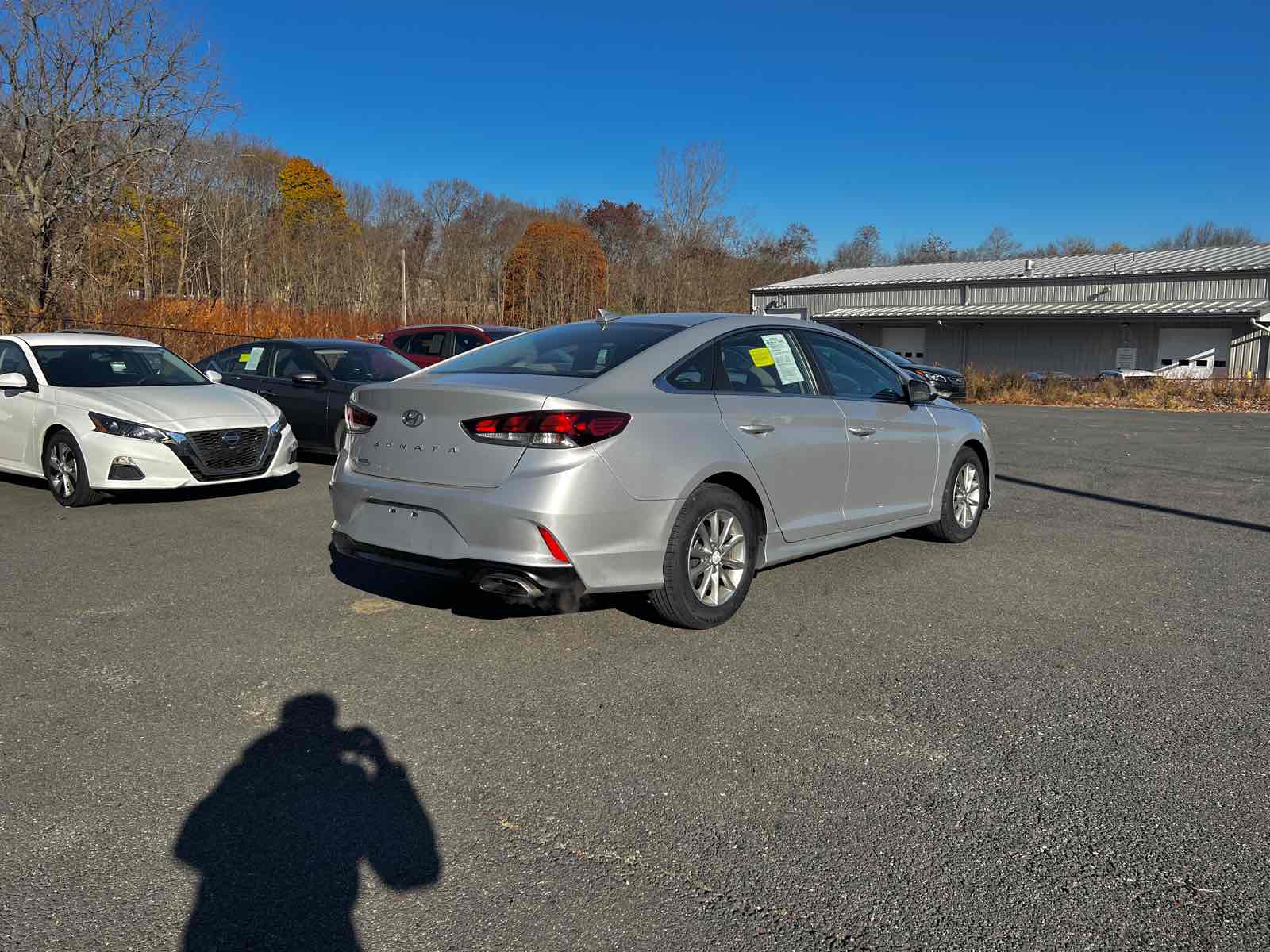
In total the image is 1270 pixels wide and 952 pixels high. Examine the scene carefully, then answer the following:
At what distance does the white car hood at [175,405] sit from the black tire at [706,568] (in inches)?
217

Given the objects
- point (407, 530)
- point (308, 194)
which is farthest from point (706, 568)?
point (308, 194)

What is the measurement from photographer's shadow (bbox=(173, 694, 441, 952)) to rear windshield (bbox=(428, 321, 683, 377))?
6.62 ft

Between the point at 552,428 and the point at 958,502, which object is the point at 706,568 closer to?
the point at 552,428

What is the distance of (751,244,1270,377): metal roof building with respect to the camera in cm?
4022

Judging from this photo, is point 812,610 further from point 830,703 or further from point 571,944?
point 571,944

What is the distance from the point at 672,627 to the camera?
5.00 meters

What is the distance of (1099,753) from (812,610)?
1.95m

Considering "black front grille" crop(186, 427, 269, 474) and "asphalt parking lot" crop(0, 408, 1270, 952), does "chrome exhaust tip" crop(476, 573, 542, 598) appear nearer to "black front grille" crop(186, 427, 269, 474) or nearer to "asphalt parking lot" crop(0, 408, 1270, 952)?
"asphalt parking lot" crop(0, 408, 1270, 952)

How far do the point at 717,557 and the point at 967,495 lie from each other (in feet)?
9.89

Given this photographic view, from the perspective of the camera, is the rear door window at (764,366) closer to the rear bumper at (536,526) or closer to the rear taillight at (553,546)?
the rear bumper at (536,526)

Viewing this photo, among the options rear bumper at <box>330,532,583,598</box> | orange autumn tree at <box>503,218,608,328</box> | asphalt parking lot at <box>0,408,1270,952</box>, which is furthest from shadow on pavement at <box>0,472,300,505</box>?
orange autumn tree at <box>503,218,608,328</box>

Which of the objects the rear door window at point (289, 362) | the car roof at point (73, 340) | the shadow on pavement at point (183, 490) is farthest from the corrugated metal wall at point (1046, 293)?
the car roof at point (73, 340)

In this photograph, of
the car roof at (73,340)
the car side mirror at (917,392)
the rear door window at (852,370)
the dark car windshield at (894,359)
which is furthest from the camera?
the car roof at (73,340)

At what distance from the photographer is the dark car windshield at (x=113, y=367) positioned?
912 centimetres
